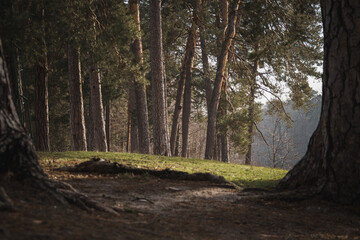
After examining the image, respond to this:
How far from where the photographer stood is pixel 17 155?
3195mm

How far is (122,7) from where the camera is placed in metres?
11.1

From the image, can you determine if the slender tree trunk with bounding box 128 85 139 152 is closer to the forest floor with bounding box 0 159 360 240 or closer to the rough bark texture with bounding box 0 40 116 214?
the forest floor with bounding box 0 159 360 240

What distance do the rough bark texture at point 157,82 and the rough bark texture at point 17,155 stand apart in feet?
33.3

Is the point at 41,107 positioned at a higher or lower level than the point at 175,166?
higher

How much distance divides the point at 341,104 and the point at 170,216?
3079 mm

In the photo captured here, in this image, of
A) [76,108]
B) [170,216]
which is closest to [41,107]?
[76,108]

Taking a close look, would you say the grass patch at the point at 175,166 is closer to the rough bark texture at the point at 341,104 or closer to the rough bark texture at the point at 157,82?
the rough bark texture at the point at 341,104

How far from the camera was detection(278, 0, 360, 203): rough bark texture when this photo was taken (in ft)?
15.4

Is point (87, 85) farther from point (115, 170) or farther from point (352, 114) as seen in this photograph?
point (352, 114)

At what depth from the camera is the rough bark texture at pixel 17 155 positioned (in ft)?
10.1

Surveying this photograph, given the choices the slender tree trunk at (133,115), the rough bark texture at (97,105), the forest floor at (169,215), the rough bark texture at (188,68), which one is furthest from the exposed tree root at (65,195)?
the slender tree trunk at (133,115)

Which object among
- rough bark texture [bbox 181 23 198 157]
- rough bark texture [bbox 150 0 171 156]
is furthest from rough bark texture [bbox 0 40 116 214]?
rough bark texture [bbox 181 23 198 157]

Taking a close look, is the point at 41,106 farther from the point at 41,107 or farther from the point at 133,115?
the point at 133,115

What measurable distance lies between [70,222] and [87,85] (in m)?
20.3
